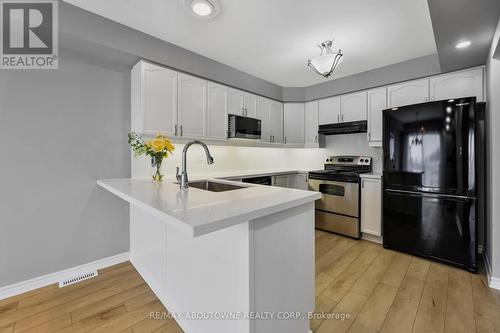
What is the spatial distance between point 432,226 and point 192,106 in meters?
3.15

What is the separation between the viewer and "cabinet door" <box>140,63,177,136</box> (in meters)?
2.37

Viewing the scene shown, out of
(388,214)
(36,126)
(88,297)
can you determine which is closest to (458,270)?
(388,214)

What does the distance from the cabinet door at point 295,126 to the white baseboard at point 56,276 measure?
315cm

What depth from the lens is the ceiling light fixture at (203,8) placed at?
5.97ft

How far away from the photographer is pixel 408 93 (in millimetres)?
2996

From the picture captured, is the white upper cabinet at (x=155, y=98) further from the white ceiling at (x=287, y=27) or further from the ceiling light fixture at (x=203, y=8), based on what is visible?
the ceiling light fixture at (x=203, y=8)

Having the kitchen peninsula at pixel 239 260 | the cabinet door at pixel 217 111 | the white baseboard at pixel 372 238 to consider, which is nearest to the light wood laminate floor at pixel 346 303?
the kitchen peninsula at pixel 239 260

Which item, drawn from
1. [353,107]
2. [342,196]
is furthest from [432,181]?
[353,107]

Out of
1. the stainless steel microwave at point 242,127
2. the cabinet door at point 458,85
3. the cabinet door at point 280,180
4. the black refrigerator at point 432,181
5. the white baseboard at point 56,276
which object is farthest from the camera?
the cabinet door at point 280,180

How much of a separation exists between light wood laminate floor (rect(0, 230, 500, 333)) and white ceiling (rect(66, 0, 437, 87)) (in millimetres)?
2491

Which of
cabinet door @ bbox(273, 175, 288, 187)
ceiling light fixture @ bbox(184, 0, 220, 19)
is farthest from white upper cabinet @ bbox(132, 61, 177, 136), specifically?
cabinet door @ bbox(273, 175, 288, 187)

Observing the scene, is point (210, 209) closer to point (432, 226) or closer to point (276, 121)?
point (432, 226)

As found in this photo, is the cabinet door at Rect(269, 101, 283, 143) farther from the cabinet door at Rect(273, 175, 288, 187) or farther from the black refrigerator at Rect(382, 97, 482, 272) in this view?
the black refrigerator at Rect(382, 97, 482, 272)

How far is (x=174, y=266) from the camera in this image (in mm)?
1568
